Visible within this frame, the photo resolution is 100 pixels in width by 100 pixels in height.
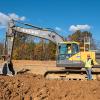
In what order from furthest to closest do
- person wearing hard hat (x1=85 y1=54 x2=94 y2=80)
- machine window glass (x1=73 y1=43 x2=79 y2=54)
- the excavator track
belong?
machine window glass (x1=73 y1=43 x2=79 y2=54) < the excavator track < person wearing hard hat (x1=85 y1=54 x2=94 y2=80)

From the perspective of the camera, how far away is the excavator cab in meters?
20.2

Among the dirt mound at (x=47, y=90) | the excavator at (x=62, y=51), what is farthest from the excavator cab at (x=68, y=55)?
the dirt mound at (x=47, y=90)

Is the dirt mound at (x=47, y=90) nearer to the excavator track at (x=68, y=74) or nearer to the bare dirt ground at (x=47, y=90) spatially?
the bare dirt ground at (x=47, y=90)

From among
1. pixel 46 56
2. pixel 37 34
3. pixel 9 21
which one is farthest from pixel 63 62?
pixel 46 56

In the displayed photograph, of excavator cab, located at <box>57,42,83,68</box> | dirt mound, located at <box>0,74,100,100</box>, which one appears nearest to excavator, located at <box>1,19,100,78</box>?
excavator cab, located at <box>57,42,83,68</box>

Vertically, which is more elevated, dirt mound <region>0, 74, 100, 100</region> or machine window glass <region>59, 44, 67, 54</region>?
machine window glass <region>59, 44, 67, 54</region>

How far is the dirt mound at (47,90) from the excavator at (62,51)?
4484mm

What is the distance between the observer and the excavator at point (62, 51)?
20031 millimetres

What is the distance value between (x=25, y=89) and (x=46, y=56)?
4697 cm

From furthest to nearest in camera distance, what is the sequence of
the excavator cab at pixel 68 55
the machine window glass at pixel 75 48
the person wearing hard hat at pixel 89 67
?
the machine window glass at pixel 75 48, the excavator cab at pixel 68 55, the person wearing hard hat at pixel 89 67

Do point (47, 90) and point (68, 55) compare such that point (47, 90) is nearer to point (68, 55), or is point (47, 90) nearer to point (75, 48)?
point (68, 55)

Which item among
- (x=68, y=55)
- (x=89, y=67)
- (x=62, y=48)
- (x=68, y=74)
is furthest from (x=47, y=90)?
(x=62, y=48)

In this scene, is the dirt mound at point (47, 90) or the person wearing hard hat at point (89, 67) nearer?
the dirt mound at point (47, 90)

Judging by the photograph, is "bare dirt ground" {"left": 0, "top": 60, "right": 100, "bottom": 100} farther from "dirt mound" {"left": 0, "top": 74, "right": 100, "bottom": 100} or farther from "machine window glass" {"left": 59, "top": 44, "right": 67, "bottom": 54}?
"machine window glass" {"left": 59, "top": 44, "right": 67, "bottom": 54}
